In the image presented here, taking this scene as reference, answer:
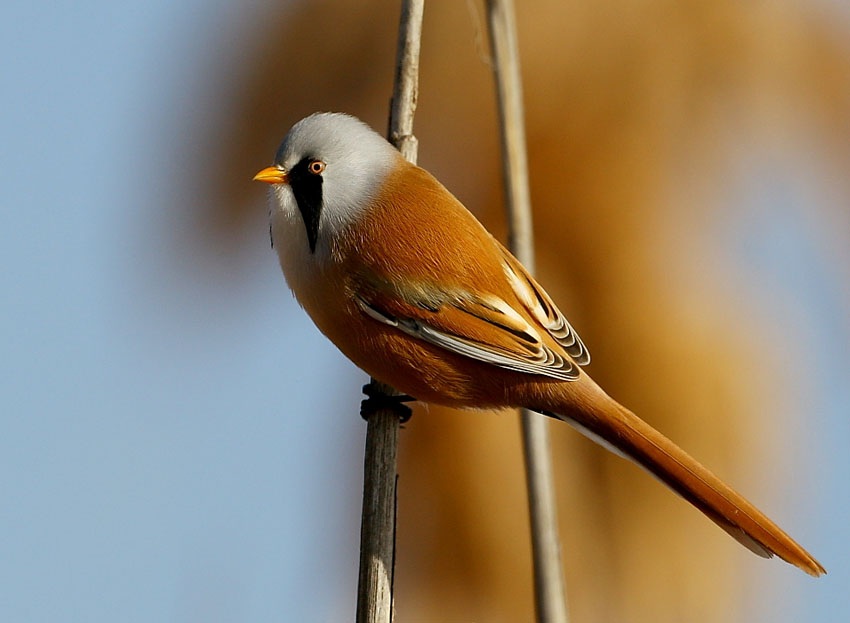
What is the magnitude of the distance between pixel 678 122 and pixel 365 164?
2.83 m

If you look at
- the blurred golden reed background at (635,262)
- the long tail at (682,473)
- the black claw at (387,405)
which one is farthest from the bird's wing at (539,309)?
the blurred golden reed background at (635,262)

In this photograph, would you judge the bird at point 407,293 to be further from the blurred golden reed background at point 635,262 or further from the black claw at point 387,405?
the blurred golden reed background at point 635,262

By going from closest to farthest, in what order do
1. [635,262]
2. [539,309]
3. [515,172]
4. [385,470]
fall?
[385,470], [515,172], [539,309], [635,262]

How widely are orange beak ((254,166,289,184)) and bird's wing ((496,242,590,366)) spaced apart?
2.31 ft

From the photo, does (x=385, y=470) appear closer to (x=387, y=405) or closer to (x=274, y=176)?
(x=387, y=405)

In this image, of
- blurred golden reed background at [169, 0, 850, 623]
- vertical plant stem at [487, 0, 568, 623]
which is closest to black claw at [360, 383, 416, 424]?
vertical plant stem at [487, 0, 568, 623]

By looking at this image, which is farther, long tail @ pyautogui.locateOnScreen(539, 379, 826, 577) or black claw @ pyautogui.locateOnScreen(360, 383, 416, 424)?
black claw @ pyautogui.locateOnScreen(360, 383, 416, 424)

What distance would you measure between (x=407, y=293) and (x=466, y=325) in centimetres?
20

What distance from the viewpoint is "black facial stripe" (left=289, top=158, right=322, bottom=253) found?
3414 millimetres

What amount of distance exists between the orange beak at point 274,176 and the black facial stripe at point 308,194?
2cm

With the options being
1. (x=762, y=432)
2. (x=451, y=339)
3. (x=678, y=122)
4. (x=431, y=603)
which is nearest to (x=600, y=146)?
(x=678, y=122)

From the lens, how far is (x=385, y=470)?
3.07m

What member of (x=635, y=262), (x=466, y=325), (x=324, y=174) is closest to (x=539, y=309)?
(x=466, y=325)

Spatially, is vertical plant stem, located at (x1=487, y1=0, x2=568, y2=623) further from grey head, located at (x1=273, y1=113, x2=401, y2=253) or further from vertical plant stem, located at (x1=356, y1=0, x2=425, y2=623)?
grey head, located at (x1=273, y1=113, x2=401, y2=253)
